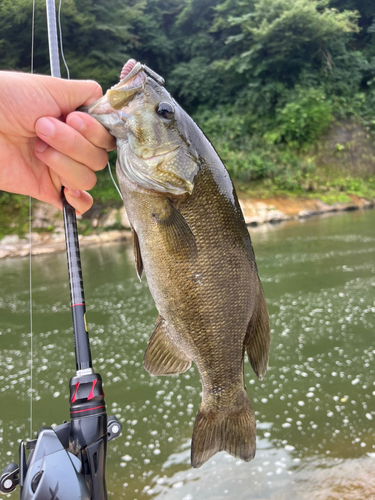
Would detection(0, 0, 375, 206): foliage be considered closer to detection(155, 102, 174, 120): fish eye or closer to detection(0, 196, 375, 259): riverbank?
detection(0, 196, 375, 259): riverbank

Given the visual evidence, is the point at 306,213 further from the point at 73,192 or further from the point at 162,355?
the point at 162,355

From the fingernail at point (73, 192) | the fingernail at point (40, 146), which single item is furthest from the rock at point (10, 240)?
the fingernail at point (40, 146)

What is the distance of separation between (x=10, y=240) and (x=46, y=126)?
47.8 ft

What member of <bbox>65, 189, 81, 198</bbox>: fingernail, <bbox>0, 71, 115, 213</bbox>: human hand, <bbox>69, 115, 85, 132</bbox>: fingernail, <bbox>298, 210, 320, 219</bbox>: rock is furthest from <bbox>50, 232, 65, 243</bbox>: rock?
<bbox>69, 115, 85, 132</bbox>: fingernail

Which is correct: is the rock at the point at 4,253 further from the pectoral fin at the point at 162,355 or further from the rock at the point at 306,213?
the pectoral fin at the point at 162,355

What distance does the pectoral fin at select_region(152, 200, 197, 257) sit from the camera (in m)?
1.44

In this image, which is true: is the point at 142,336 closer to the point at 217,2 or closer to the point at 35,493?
the point at 35,493

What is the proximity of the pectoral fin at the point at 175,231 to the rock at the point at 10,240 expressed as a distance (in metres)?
14.6

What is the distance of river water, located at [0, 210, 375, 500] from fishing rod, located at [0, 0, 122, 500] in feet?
5.10

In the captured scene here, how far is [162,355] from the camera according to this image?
1.65 m

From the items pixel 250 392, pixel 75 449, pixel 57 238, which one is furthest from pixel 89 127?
pixel 57 238

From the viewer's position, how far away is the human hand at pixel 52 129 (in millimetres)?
1438

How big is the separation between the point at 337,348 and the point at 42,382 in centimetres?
361

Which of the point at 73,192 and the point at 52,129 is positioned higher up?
the point at 52,129
